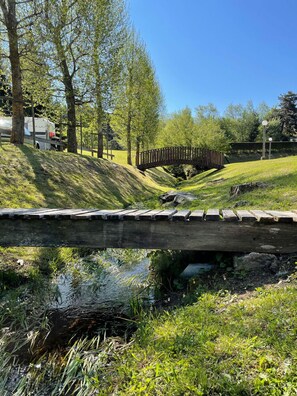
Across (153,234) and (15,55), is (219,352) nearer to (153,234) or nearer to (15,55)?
(153,234)

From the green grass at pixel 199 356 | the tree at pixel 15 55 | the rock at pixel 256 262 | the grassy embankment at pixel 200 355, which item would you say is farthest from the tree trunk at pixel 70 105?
the green grass at pixel 199 356

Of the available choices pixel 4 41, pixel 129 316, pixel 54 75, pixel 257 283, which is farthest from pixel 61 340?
Answer: pixel 54 75

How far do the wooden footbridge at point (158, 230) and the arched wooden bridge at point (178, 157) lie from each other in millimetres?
21011

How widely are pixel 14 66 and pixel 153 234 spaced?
367 inches

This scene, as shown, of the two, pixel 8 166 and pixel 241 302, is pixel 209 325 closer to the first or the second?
pixel 241 302

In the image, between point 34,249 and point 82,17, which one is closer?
point 34,249

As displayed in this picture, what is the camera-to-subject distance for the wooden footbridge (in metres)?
4.24

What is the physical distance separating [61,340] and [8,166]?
690 cm

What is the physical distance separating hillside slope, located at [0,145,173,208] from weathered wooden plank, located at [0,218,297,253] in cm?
261

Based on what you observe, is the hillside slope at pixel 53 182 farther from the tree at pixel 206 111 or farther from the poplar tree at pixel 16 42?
the tree at pixel 206 111

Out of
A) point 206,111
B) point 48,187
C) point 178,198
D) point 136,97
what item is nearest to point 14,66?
point 48,187

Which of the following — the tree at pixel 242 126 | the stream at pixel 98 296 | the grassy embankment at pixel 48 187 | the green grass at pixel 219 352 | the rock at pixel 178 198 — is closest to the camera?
the green grass at pixel 219 352

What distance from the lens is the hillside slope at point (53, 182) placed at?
8071 millimetres

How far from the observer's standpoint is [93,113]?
627 inches
